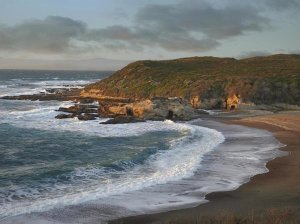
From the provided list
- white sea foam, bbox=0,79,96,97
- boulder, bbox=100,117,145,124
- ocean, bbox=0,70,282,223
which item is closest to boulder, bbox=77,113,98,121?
boulder, bbox=100,117,145,124

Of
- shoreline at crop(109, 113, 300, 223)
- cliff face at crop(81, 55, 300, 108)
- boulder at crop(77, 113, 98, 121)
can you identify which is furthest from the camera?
cliff face at crop(81, 55, 300, 108)

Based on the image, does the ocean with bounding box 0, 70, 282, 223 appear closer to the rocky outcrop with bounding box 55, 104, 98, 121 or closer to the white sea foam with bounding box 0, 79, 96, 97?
the rocky outcrop with bounding box 55, 104, 98, 121

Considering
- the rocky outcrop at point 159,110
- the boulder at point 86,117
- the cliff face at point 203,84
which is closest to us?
the boulder at point 86,117

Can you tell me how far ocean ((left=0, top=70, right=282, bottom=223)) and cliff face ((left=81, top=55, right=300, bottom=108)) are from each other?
21.3 m

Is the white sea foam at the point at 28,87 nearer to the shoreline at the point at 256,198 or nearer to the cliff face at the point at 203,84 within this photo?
the cliff face at the point at 203,84

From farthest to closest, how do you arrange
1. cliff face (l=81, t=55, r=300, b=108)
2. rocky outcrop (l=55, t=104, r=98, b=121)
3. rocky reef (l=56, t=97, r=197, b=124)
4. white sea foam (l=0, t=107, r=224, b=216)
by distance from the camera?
1. cliff face (l=81, t=55, r=300, b=108)
2. rocky reef (l=56, t=97, r=197, b=124)
3. rocky outcrop (l=55, t=104, r=98, b=121)
4. white sea foam (l=0, t=107, r=224, b=216)

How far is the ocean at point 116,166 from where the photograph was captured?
18016mm

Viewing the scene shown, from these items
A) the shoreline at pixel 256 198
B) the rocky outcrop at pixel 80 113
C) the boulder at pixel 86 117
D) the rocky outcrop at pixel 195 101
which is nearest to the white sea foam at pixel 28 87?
the rocky outcrop at pixel 80 113

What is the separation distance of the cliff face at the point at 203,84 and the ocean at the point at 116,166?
840 inches

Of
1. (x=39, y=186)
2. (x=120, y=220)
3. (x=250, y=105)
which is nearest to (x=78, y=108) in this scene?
(x=250, y=105)

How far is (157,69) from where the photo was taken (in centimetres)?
9681

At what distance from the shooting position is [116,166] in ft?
84.3

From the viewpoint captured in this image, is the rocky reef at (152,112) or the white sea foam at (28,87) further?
the white sea foam at (28,87)

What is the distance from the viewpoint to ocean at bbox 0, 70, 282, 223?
59.1 ft
